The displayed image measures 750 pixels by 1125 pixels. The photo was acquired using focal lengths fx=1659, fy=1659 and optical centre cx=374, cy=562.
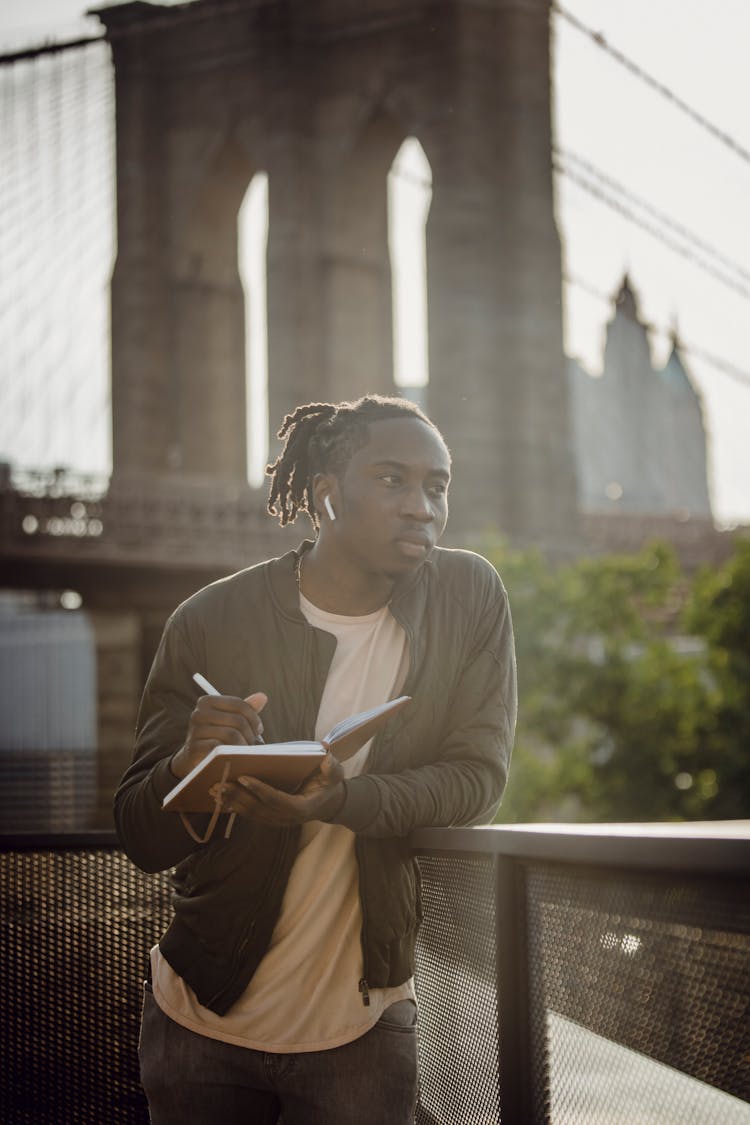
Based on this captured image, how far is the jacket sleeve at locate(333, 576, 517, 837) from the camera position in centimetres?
229

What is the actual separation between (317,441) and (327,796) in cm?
65

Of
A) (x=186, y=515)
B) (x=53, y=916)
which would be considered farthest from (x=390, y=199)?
(x=53, y=916)

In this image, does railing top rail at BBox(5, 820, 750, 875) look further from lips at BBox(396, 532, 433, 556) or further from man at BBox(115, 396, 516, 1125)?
lips at BBox(396, 532, 433, 556)

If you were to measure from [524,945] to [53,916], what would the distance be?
128cm

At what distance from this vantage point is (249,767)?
6.92 feet

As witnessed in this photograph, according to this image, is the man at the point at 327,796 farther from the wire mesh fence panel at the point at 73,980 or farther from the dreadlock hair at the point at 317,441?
the wire mesh fence panel at the point at 73,980

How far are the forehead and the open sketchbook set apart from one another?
0.44m

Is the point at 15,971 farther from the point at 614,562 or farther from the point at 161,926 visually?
the point at 614,562

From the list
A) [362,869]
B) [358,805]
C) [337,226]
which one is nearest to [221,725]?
[358,805]

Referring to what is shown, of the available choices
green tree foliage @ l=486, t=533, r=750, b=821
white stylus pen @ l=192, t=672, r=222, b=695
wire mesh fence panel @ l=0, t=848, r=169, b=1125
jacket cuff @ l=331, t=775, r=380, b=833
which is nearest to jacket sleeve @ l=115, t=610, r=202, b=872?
white stylus pen @ l=192, t=672, r=222, b=695

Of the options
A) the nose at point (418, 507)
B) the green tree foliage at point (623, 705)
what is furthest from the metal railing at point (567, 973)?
the green tree foliage at point (623, 705)

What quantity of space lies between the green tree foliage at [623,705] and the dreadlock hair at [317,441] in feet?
69.2

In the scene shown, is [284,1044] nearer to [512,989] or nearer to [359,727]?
[512,989]

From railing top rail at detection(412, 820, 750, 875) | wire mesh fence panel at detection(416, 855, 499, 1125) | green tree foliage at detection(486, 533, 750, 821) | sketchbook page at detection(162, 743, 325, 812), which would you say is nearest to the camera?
railing top rail at detection(412, 820, 750, 875)
